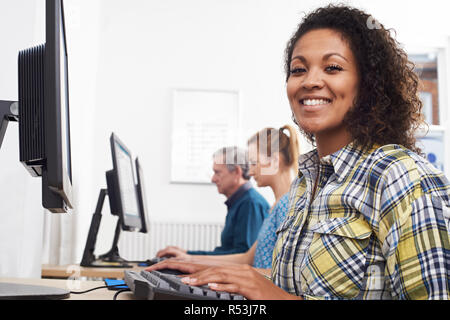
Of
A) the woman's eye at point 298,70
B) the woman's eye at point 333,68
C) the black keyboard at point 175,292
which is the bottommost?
the black keyboard at point 175,292

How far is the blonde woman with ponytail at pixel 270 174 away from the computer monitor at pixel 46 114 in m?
1.05

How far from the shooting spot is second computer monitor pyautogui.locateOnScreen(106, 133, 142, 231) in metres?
1.74

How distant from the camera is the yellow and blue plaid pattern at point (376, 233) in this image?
68 cm

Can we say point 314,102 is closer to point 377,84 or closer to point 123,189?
point 377,84

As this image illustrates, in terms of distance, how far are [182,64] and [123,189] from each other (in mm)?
2313

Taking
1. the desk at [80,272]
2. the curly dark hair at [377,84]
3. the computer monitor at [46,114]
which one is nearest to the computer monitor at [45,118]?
the computer monitor at [46,114]

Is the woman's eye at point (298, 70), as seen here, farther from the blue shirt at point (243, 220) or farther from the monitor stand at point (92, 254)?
the blue shirt at point (243, 220)

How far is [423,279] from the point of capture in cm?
67

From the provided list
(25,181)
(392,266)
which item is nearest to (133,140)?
(25,181)

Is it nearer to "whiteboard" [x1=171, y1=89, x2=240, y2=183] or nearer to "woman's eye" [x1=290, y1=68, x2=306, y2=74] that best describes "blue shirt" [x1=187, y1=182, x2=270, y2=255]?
"whiteboard" [x1=171, y1=89, x2=240, y2=183]

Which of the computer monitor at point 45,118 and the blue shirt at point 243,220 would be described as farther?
the blue shirt at point 243,220

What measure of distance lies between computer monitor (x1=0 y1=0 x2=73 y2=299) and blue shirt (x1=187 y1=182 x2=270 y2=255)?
1.69 meters
